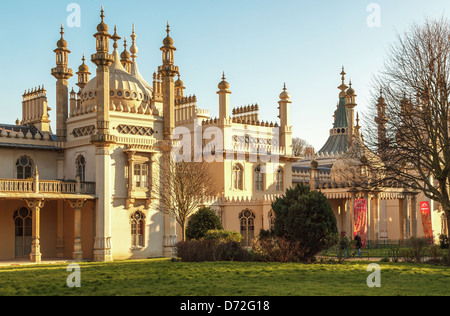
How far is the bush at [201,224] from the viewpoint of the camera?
32.4 metres

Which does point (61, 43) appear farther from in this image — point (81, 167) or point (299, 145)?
point (299, 145)

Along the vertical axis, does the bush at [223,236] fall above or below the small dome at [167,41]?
below

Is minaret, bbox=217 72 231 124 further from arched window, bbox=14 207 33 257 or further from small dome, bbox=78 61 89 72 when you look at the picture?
arched window, bbox=14 207 33 257

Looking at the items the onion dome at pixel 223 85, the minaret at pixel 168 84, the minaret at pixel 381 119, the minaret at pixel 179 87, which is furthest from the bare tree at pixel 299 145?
the minaret at pixel 381 119

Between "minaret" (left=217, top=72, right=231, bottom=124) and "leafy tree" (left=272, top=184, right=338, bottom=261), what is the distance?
62.4ft

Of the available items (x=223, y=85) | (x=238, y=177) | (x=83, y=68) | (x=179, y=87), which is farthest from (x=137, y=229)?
(x=179, y=87)

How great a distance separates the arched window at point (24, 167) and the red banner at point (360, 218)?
20838mm

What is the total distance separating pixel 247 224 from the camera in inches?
1705

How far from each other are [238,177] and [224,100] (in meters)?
5.58

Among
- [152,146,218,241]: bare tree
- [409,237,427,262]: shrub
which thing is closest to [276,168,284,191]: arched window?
[152,146,218,241]: bare tree

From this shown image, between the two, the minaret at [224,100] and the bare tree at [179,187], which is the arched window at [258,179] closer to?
the minaret at [224,100]

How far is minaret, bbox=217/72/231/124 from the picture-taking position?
4412cm
